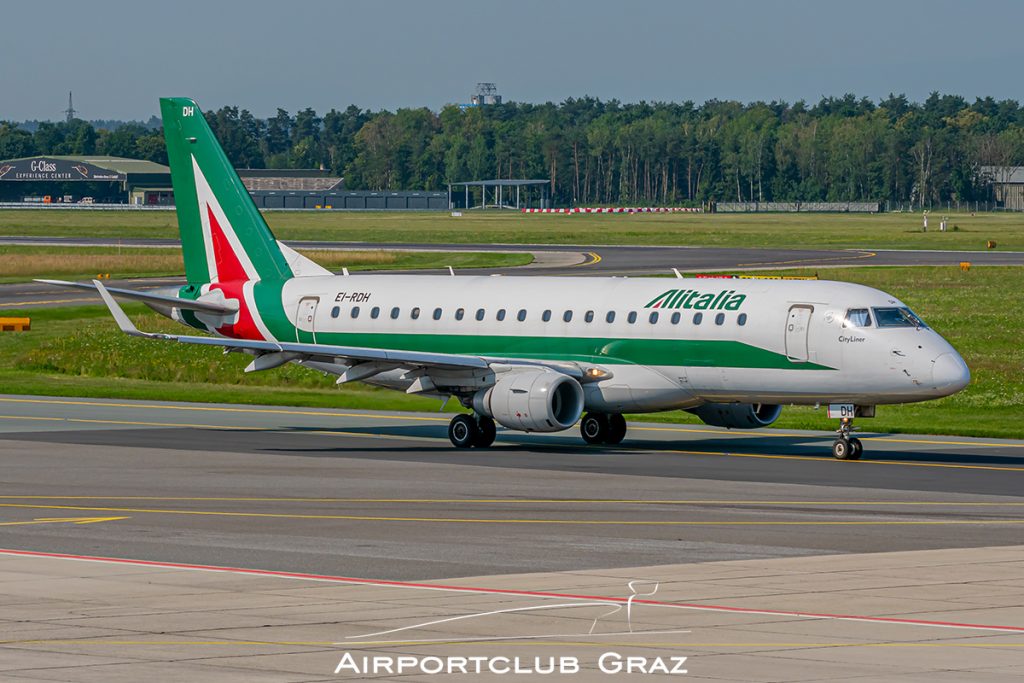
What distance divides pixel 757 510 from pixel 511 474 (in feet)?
24.4

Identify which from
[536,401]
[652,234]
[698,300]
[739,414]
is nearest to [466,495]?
[536,401]

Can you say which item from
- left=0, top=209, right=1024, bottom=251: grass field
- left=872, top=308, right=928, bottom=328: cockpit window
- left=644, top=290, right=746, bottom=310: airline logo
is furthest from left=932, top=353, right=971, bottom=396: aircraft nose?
left=0, top=209, right=1024, bottom=251: grass field

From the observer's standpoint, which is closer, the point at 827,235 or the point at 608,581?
the point at 608,581

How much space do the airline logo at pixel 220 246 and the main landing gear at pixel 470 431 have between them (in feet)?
28.4

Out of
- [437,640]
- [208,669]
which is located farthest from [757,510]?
[208,669]

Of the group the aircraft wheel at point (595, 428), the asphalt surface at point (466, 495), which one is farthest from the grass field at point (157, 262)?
the aircraft wheel at point (595, 428)

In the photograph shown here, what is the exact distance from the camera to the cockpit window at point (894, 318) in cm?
3888

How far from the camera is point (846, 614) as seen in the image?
20.1 metres

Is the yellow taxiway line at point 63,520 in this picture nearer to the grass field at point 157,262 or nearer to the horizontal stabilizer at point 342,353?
the horizontal stabilizer at point 342,353

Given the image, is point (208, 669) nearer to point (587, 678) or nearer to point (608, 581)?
point (587, 678)

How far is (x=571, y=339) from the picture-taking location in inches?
1662

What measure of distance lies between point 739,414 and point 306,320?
469 inches

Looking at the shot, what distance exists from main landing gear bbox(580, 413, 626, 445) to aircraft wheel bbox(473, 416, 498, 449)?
8.40ft

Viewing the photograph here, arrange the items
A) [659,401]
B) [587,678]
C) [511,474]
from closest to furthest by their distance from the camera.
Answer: [587,678] → [511,474] → [659,401]
